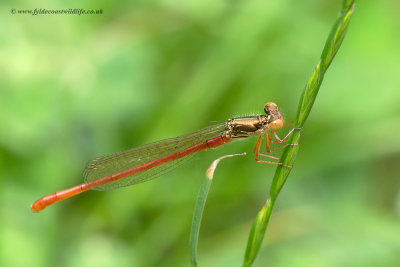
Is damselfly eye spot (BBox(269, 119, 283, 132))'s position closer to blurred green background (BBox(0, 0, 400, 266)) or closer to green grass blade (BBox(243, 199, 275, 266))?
blurred green background (BBox(0, 0, 400, 266))

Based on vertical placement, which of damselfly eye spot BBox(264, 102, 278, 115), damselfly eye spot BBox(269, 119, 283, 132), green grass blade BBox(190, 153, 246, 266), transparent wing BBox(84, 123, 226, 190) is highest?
green grass blade BBox(190, 153, 246, 266)

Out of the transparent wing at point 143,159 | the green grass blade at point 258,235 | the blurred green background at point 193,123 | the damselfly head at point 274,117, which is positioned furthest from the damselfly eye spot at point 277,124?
the green grass blade at point 258,235

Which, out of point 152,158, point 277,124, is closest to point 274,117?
point 277,124

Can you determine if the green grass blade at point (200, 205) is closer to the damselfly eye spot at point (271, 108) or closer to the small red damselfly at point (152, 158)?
the damselfly eye spot at point (271, 108)

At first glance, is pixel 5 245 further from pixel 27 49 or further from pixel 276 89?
pixel 276 89

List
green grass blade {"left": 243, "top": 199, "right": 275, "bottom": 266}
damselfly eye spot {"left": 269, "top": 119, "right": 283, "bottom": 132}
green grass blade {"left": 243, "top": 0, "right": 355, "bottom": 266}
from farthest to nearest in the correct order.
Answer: damselfly eye spot {"left": 269, "top": 119, "right": 283, "bottom": 132}, green grass blade {"left": 243, "top": 199, "right": 275, "bottom": 266}, green grass blade {"left": 243, "top": 0, "right": 355, "bottom": 266}

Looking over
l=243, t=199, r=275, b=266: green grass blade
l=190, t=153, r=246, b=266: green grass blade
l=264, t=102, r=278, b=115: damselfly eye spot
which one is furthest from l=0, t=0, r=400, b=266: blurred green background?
l=190, t=153, r=246, b=266: green grass blade

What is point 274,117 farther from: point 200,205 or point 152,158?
point 200,205
